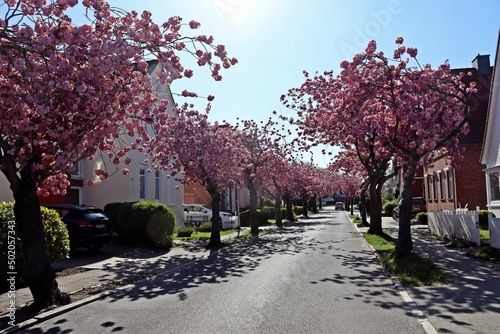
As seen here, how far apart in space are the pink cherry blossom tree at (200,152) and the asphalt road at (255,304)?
670 centimetres

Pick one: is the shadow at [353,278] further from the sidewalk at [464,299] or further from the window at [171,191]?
the window at [171,191]

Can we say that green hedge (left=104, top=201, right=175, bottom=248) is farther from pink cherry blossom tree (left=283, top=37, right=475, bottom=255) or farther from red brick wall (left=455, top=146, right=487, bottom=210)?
red brick wall (left=455, top=146, right=487, bottom=210)

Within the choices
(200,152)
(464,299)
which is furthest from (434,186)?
(464,299)

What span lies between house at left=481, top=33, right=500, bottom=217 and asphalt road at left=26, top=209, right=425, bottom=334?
334 inches

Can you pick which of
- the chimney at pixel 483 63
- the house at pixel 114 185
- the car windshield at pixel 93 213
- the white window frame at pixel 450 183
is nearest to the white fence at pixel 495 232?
the car windshield at pixel 93 213

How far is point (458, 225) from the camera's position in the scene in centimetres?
1711

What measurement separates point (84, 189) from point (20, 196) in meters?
14.7

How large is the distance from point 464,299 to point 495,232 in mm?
6440

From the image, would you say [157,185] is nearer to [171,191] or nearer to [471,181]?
[171,191]

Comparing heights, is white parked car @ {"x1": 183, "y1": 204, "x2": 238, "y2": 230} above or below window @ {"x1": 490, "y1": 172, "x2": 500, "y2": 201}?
below

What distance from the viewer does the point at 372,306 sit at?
24.9ft

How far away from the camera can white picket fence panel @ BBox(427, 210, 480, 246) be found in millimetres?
15336

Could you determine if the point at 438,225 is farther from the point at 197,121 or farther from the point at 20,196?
the point at 20,196

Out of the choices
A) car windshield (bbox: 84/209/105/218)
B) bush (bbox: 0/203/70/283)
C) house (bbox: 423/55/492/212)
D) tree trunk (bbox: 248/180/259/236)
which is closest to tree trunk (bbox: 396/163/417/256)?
bush (bbox: 0/203/70/283)
